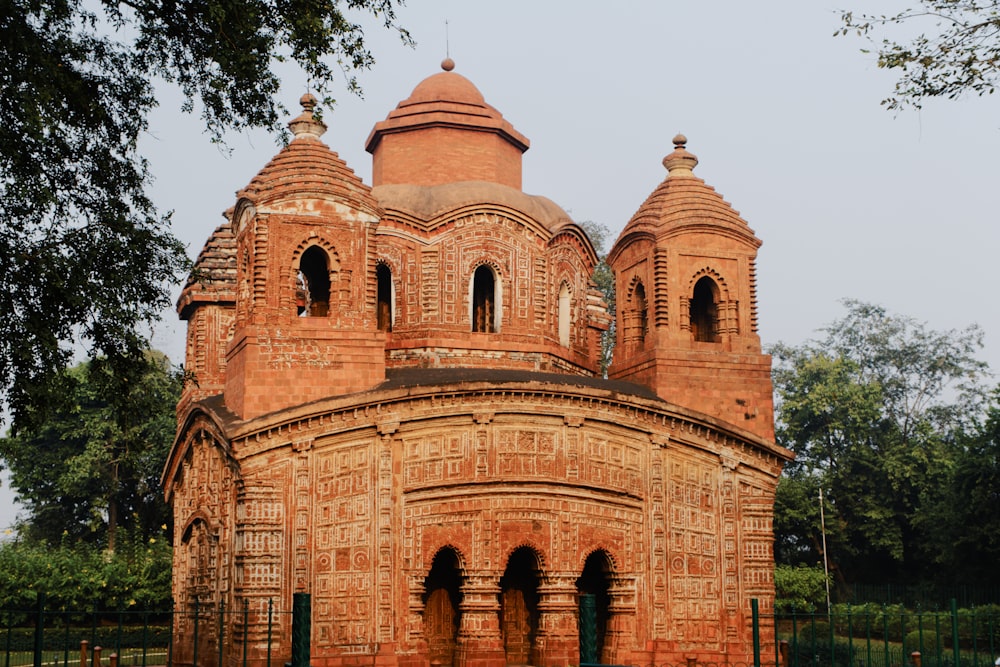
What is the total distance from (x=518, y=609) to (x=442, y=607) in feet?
3.40

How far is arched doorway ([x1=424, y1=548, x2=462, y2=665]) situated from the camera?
15258 mm

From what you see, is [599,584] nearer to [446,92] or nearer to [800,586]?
[446,92]

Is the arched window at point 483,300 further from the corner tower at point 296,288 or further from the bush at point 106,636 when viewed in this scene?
the bush at point 106,636

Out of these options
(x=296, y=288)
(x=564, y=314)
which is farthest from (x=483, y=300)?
(x=296, y=288)

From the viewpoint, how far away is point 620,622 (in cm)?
1520

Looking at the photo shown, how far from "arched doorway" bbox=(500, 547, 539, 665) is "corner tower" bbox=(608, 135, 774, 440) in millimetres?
3260

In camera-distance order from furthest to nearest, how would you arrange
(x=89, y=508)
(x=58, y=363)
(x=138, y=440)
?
(x=89, y=508), (x=138, y=440), (x=58, y=363)

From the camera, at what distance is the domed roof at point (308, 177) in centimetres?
1537

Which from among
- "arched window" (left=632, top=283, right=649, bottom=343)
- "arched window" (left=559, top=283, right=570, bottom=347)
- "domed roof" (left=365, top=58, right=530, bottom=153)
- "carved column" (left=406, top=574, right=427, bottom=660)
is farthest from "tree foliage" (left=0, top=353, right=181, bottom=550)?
"carved column" (left=406, top=574, right=427, bottom=660)

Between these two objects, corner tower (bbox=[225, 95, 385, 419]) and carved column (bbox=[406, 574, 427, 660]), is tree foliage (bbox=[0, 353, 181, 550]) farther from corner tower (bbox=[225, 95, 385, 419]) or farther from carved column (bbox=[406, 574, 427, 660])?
carved column (bbox=[406, 574, 427, 660])

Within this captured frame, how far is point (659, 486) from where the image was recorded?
1572 centimetres

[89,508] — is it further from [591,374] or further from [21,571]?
[591,374]

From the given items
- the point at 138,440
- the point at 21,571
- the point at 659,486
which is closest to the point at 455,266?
the point at 659,486

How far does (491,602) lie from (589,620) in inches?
250
